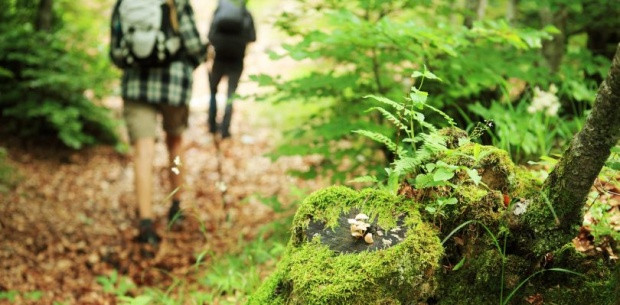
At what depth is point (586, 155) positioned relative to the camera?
1.69m

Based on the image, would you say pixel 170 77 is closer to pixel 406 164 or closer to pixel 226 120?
pixel 226 120

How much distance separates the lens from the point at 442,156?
203 centimetres

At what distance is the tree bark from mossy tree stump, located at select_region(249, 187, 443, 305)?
0.48m

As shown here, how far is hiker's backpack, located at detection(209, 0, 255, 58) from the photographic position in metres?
5.87

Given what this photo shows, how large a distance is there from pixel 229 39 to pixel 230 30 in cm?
12

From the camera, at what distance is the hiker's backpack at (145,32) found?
13.6 feet

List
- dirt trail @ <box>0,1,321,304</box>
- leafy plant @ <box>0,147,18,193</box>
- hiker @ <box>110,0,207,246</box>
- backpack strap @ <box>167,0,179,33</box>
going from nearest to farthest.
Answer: dirt trail @ <box>0,1,321,304</box> → hiker @ <box>110,0,207,246</box> → backpack strap @ <box>167,0,179,33</box> → leafy plant @ <box>0,147,18,193</box>

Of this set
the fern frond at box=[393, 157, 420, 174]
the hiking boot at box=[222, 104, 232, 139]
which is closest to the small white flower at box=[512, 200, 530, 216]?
the fern frond at box=[393, 157, 420, 174]

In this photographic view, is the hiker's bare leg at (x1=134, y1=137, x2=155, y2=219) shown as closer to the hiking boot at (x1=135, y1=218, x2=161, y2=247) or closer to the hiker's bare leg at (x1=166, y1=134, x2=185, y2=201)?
A: the hiking boot at (x1=135, y1=218, x2=161, y2=247)

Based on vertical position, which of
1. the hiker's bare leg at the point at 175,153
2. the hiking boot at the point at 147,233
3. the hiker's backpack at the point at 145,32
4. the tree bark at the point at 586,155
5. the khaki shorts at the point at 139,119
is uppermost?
the tree bark at the point at 586,155

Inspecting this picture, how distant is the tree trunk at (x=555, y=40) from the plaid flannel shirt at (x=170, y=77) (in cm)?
326

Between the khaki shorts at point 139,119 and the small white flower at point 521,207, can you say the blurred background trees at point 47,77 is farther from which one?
the small white flower at point 521,207

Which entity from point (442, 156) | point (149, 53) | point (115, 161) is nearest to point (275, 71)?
point (115, 161)

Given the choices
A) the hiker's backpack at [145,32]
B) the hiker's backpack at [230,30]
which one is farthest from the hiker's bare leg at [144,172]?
the hiker's backpack at [230,30]
